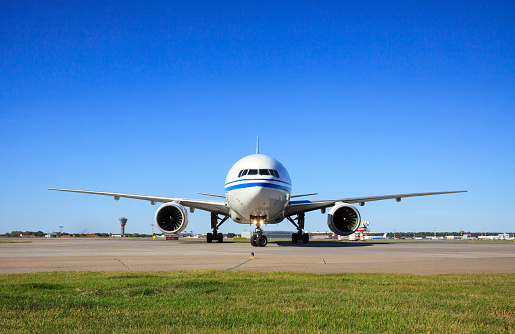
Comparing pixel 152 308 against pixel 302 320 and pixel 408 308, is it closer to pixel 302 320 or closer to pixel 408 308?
pixel 302 320

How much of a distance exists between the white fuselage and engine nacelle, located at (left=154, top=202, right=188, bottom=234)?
2.80 m

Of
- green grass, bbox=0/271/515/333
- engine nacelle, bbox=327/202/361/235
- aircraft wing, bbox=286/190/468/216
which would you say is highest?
aircraft wing, bbox=286/190/468/216

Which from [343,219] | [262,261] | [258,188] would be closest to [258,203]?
[258,188]

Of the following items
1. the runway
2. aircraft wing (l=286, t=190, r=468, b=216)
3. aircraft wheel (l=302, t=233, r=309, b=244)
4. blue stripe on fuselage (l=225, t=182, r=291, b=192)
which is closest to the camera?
the runway

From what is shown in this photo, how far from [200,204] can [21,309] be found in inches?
907

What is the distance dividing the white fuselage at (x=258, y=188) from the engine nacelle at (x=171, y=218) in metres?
2.80

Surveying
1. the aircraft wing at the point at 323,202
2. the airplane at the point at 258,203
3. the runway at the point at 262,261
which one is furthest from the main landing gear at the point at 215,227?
A: the runway at the point at 262,261

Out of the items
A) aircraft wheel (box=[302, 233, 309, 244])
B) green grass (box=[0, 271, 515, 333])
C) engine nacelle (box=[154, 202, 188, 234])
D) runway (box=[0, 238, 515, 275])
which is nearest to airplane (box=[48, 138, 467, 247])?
engine nacelle (box=[154, 202, 188, 234])

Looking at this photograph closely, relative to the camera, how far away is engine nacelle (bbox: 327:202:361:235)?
2455 centimetres

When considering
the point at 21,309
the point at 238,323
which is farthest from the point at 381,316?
the point at 21,309

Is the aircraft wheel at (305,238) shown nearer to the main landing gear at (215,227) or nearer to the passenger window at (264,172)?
the main landing gear at (215,227)

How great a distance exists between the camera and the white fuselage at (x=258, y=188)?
72.3 ft

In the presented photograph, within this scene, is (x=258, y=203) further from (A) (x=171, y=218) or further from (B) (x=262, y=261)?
(B) (x=262, y=261)

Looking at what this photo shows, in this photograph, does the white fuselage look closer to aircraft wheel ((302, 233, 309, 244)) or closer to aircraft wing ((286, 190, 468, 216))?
aircraft wing ((286, 190, 468, 216))
